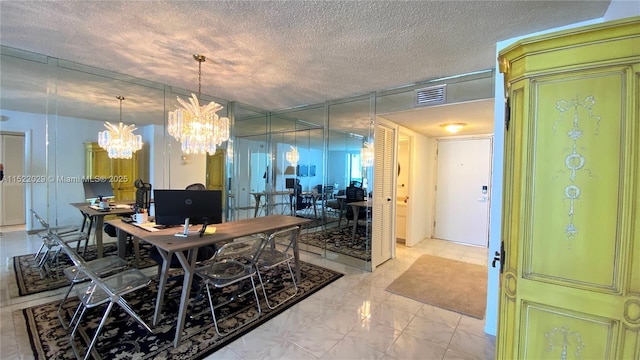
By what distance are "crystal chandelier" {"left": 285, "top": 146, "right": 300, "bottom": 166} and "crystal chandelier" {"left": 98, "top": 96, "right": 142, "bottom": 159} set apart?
2490mm

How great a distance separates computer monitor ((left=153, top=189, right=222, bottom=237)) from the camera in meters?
2.41

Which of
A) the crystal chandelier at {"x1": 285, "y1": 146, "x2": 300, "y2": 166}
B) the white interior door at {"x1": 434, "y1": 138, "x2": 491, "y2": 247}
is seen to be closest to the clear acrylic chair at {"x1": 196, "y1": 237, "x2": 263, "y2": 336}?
the crystal chandelier at {"x1": 285, "y1": 146, "x2": 300, "y2": 166}

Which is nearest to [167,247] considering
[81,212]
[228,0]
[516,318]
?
[228,0]

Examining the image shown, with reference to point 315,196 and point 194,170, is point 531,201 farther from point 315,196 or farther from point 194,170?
point 194,170

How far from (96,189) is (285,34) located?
11.5ft

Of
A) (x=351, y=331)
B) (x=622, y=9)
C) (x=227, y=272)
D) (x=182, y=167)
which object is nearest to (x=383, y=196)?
(x=351, y=331)

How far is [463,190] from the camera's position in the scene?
5266mm

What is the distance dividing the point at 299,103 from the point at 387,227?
8.40 ft

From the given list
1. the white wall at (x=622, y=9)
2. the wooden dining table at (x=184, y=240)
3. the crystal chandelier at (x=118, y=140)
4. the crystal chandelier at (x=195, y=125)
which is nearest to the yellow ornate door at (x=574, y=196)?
the white wall at (x=622, y=9)

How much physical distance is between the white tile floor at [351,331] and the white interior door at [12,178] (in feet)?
4.81

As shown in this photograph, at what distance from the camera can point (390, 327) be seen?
2428 millimetres

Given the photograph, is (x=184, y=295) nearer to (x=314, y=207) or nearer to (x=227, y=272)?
(x=227, y=272)

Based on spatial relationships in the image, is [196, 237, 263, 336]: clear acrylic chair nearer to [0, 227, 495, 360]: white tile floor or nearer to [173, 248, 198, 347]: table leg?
[173, 248, 198, 347]: table leg

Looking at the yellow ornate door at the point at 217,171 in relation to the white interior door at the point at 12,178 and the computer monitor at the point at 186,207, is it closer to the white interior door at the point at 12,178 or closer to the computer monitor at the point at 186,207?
the white interior door at the point at 12,178
